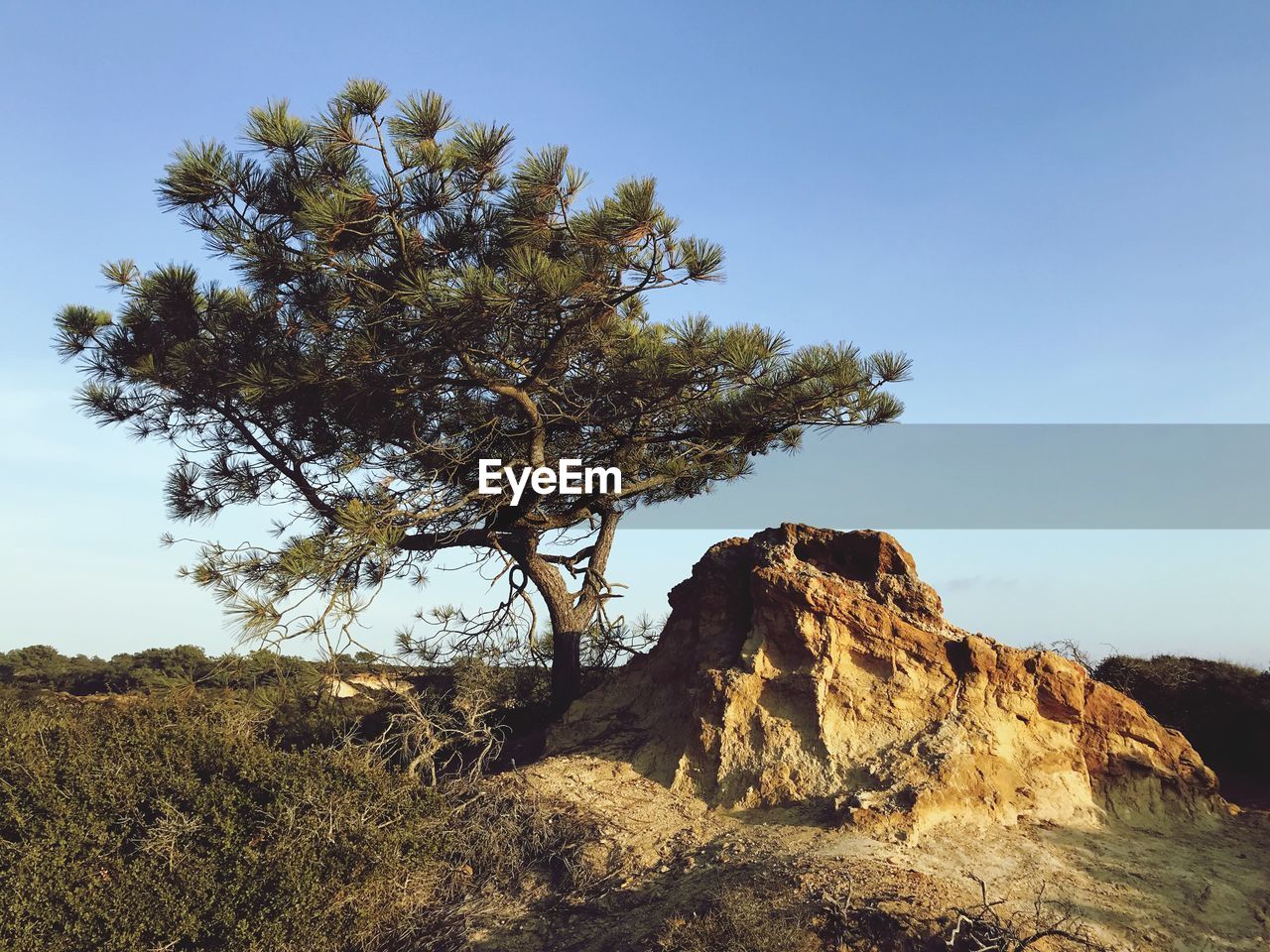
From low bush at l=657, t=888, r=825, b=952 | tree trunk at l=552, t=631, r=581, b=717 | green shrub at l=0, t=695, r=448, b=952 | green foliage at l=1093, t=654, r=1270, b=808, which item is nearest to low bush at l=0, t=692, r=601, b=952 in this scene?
green shrub at l=0, t=695, r=448, b=952

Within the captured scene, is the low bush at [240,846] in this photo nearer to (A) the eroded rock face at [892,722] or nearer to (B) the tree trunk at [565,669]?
(A) the eroded rock face at [892,722]

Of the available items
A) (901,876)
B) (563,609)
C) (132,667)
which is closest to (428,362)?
(563,609)

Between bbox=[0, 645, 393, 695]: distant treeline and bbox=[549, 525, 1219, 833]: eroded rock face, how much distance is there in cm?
343

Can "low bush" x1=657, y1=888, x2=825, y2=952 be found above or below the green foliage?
below

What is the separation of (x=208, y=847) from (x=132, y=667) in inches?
731

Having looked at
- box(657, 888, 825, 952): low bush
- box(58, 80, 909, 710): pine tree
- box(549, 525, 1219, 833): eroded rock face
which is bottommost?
box(657, 888, 825, 952): low bush

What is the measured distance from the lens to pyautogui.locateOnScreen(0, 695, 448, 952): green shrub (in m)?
6.10

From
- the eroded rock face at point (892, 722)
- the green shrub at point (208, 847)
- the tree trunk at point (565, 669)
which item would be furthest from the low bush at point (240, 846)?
the tree trunk at point (565, 669)

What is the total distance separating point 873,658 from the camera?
7.83 metres

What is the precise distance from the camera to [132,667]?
22.6 meters

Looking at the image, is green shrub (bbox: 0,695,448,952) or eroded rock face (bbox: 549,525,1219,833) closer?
green shrub (bbox: 0,695,448,952)

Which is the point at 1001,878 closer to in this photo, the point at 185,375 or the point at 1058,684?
the point at 1058,684

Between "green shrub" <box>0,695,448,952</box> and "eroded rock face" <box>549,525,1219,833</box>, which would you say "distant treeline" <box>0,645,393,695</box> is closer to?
"green shrub" <box>0,695,448,952</box>

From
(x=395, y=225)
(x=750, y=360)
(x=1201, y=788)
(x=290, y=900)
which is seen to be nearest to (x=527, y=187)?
(x=395, y=225)
